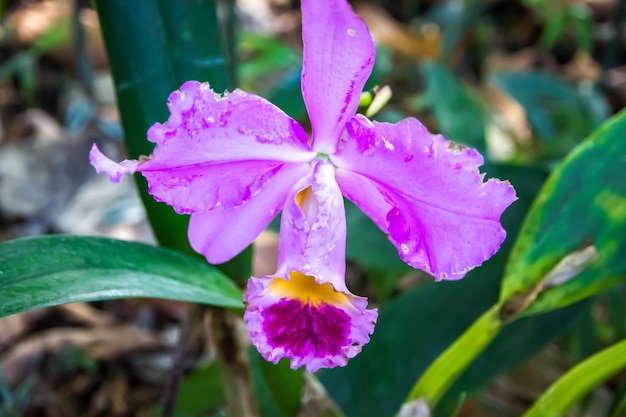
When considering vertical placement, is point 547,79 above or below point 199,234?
below

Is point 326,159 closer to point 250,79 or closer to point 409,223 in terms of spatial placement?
point 409,223

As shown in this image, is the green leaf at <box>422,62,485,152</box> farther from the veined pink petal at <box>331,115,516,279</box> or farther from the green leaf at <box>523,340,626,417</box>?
the veined pink petal at <box>331,115,516,279</box>

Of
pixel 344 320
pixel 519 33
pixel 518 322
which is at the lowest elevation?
pixel 519 33

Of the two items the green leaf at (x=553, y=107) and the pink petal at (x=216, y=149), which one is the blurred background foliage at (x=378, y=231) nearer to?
the green leaf at (x=553, y=107)

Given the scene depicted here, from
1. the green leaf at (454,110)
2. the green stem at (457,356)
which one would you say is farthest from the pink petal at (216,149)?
the green leaf at (454,110)

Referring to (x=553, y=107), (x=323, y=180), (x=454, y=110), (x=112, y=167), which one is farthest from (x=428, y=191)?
(x=553, y=107)

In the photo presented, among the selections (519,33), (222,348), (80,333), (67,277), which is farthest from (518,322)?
(519,33)

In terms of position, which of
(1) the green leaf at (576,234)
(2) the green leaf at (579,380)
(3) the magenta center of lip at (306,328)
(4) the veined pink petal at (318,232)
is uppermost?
(4) the veined pink petal at (318,232)

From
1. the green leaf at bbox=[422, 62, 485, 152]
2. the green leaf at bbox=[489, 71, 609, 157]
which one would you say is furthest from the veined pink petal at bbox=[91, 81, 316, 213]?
the green leaf at bbox=[489, 71, 609, 157]
